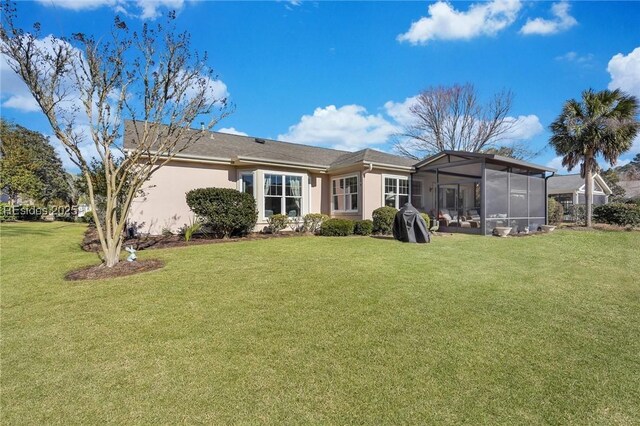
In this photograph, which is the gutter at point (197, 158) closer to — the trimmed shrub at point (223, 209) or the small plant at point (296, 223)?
the trimmed shrub at point (223, 209)

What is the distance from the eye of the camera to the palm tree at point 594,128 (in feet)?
52.5

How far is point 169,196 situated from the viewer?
1227 centimetres

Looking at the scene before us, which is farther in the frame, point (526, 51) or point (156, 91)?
point (526, 51)

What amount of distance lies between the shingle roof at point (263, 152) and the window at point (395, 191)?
0.81m

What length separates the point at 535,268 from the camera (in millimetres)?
7207

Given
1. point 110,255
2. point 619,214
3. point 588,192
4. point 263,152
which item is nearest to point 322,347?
point 110,255

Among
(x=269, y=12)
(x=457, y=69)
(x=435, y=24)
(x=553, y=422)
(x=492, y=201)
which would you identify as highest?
(x=457, y=69)

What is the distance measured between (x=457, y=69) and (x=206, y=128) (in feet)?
70.9

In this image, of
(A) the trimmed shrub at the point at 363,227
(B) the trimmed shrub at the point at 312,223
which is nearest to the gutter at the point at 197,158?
(B) the trimmed shrub at the point at 312,223

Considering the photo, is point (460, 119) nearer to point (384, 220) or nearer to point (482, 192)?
point (482, 192)

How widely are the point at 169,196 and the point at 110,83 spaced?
5.74 meters

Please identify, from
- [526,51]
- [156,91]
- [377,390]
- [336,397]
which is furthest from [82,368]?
[526,51]

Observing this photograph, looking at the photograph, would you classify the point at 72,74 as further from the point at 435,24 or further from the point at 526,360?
the point at 435,24

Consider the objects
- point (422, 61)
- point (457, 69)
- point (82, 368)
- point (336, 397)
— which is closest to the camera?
point (336, 397)
